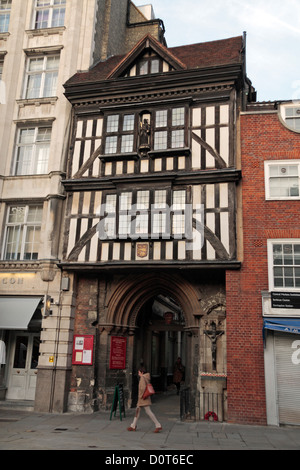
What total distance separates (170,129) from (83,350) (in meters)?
8.65

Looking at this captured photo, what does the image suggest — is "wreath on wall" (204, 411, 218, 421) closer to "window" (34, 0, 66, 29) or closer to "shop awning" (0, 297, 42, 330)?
"shop awning" (0, 297, 42, 330)

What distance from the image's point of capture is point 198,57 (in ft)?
56.1

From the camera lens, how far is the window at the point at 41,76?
18.6 m

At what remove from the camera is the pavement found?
9.13 metres

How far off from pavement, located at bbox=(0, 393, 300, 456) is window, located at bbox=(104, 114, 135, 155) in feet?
30.9

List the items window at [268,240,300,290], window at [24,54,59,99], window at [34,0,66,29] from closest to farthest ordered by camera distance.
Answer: window at [268,240,300,290] → window at [24,54,59,99] → window at [34,0,66,29]

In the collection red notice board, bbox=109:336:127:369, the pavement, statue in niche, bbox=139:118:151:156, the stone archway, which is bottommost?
the pavement

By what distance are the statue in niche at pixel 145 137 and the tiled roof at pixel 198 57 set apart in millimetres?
2799

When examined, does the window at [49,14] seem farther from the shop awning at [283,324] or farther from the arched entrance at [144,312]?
the shop awning at [283,324]

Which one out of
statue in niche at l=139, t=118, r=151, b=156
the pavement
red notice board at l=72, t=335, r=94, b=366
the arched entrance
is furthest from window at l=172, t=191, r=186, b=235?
the pavement

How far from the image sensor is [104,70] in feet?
59.3

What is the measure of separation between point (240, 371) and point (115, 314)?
5012mm

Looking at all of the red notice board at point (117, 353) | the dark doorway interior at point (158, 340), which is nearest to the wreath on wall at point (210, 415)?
the dark doorway interior at point (158, 340)
